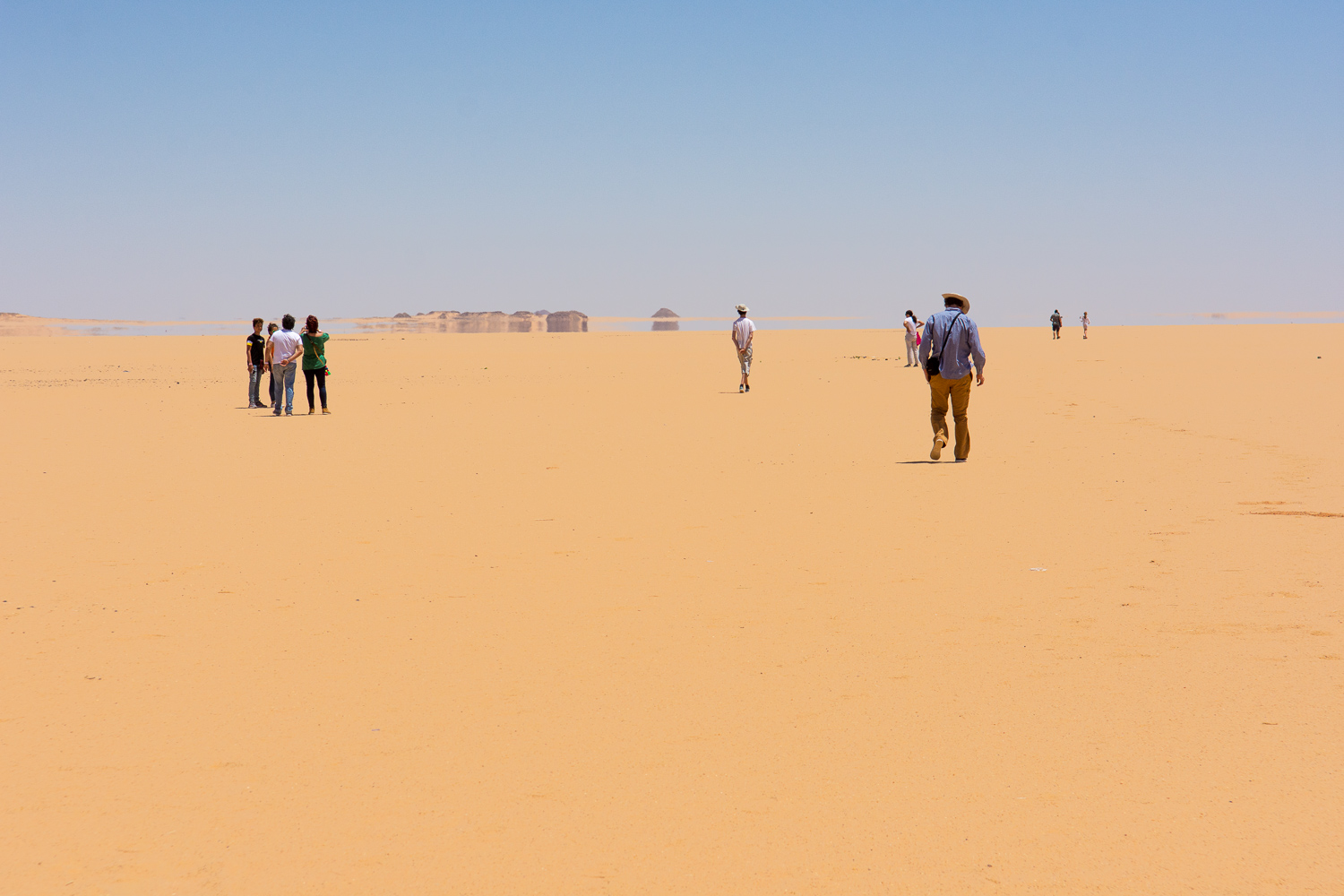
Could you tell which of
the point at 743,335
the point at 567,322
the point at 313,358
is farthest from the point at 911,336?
the point at 567,322

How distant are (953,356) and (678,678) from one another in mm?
9200

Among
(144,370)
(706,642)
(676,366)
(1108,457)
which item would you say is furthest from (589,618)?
(144,370)

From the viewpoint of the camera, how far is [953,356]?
540 inches

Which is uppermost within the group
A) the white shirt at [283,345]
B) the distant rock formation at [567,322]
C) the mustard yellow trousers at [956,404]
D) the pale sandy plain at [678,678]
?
the distant rock formation at [567,322]

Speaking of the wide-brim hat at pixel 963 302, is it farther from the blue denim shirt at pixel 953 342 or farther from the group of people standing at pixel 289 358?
the group of people standing at pixel 289 358

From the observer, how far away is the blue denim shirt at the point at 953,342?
13680mm

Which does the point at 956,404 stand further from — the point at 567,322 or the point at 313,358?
the point at 567,322

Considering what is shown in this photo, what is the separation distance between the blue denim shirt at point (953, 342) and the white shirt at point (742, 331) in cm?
1177

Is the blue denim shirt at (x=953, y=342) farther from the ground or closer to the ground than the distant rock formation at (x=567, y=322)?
closer to the ground

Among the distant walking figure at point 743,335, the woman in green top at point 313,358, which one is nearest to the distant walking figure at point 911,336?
the distant walking figure at point 743,335

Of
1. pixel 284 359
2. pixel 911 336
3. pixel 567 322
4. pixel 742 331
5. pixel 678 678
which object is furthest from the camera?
pixel 567 322

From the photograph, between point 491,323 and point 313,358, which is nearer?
point 313,358

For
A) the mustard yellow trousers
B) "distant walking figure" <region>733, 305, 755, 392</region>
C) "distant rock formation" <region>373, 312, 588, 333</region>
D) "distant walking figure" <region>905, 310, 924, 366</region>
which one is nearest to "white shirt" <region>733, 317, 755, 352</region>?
"distant walking figure" <region>733, 305, 755, 392</region>

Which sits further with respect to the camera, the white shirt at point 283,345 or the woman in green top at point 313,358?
the white shirt at point 283,345
